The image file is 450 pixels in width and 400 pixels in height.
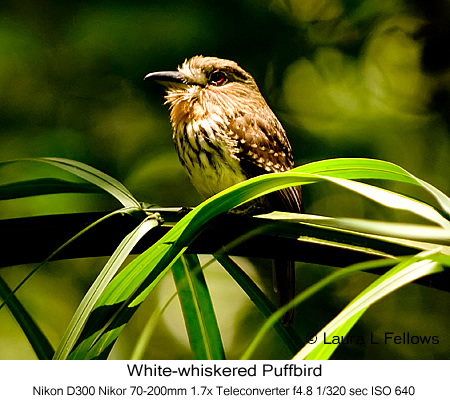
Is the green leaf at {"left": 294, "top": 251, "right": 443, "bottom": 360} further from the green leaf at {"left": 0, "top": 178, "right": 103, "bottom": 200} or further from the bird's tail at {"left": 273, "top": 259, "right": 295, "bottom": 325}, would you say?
the bird's tail at {"left": 273, "top": 259, "right": 295, "bottom": 325}

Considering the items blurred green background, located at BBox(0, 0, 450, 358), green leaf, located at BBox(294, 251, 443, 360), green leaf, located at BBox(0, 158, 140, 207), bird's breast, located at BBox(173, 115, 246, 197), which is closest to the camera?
green leaf, located at BBox(294, 251, 443, 360)

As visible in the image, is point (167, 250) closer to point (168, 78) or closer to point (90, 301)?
point (90, 301)

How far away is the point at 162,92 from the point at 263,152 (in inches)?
28.1

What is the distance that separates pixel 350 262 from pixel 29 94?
62.9 inches

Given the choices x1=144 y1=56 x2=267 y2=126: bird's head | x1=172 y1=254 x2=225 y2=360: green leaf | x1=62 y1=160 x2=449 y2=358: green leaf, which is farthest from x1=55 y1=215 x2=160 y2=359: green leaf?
x1=144 y1=56 x2=267 y2=126: bird's head

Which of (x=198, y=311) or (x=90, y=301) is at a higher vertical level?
(x=90, y=301)

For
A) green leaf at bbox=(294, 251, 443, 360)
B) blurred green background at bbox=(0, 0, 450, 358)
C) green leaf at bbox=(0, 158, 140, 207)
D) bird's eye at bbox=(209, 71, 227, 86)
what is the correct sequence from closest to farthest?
green leaf at bbox=(294, 251, 443, 360) < green leaf at bbox=(0, 158, 140, 207) < bird's eye at bbox=(209, 71, 227, 86) < blurred green background at bbox=(0, 0, 450, 358)

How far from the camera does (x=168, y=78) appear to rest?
66.7 inches

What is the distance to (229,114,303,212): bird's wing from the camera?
1.64 metres

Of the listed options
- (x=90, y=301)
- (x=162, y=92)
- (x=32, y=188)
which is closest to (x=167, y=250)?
(x=90, y=301)

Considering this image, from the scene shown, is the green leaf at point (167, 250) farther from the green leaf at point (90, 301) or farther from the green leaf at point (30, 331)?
the green leaf at point (30, 331)

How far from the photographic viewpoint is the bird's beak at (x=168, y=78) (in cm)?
168

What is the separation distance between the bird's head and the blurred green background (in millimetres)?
376

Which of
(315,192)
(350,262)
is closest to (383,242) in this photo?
(350,262)
